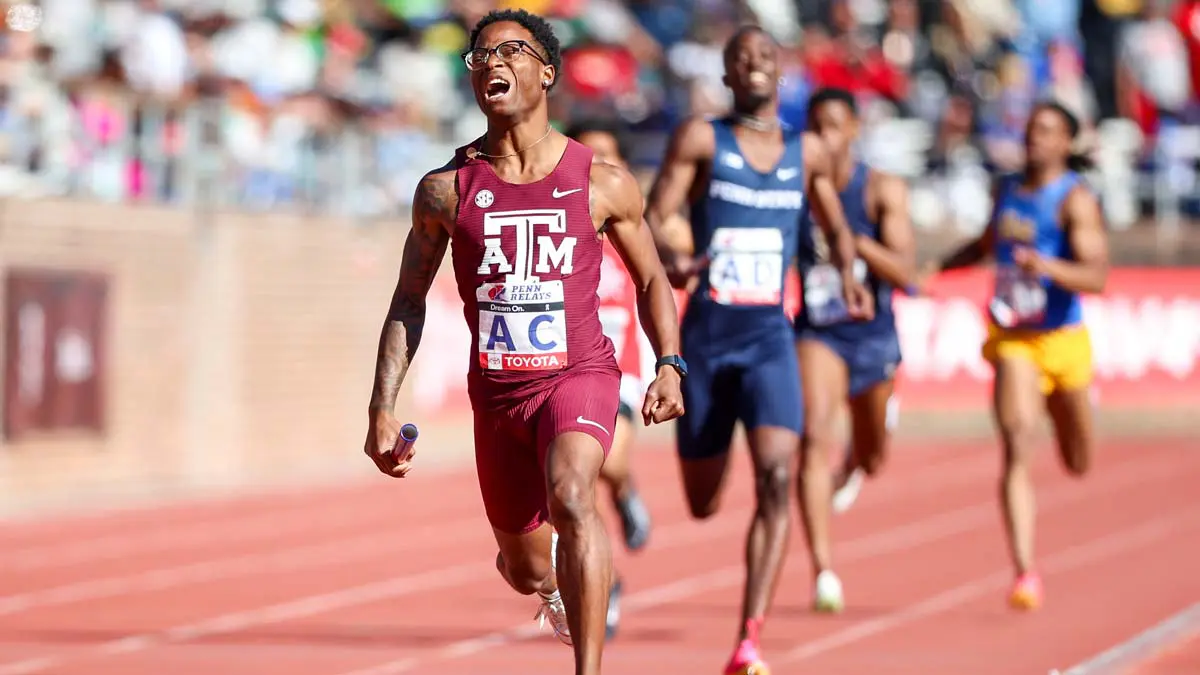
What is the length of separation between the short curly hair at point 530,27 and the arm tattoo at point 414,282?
0.47 metres

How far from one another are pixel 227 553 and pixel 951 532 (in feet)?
16.5

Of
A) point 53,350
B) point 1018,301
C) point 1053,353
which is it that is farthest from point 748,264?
point 53,350

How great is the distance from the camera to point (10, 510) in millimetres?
16172

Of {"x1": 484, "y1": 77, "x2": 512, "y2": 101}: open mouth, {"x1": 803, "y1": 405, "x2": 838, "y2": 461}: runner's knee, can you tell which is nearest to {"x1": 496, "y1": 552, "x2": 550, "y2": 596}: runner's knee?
{"x1": 484, "y1": 77, "x2": 512, "y2": 101}: open mouth

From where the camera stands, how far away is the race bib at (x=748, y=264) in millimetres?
8609

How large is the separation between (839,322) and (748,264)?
6.76ft

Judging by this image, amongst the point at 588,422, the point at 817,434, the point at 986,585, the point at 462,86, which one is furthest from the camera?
the point at 462,86

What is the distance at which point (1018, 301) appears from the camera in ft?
35.7

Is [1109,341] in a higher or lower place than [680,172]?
lower

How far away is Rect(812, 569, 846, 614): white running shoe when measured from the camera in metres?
10.3

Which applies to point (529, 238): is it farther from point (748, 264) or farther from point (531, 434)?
point (748, 264)

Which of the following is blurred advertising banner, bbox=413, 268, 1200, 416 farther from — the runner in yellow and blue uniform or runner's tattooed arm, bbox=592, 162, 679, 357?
runner's tattooed arm, bbox=592, 162, 679, 357

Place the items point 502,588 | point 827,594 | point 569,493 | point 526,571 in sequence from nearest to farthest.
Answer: point 569,493 → point 526,571 → point 827,594 → point 502,588

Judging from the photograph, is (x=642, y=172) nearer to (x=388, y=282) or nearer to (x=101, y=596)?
(x=388, y=282)
